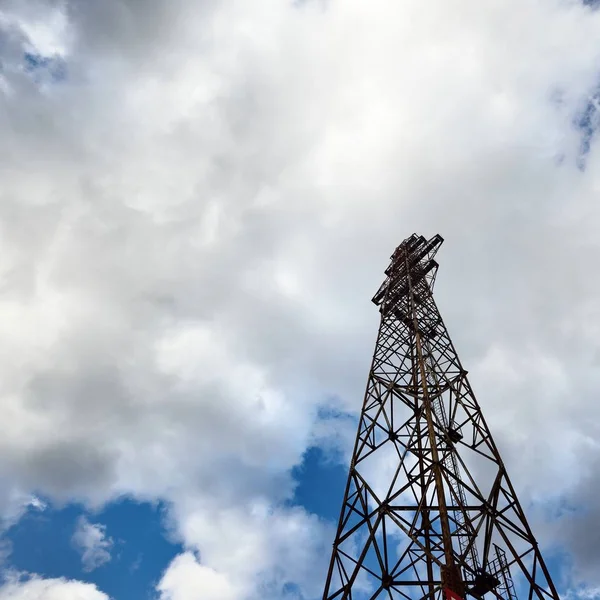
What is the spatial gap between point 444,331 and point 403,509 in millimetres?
9976

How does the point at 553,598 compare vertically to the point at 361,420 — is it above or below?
below

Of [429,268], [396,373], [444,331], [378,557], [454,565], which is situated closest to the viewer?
[454,565]

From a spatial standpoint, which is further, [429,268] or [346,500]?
[429,268]

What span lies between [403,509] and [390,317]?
12056 mm

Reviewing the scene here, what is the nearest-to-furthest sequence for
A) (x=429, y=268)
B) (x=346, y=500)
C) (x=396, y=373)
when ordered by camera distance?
(x=346, y=500), (x=396, y=373), (x=429, y=268)

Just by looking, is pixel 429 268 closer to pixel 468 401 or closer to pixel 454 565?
pixel 468 401

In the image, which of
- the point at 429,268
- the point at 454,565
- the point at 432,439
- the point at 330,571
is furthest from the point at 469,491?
the point at 429,268

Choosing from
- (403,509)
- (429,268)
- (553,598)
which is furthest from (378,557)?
(429,268)

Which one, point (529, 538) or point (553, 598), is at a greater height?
point (529, 538)

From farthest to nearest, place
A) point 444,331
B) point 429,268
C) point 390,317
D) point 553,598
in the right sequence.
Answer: point 429,268 → point 390,317 → point 444,331 → point 553,598

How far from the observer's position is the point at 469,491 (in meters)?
14.9

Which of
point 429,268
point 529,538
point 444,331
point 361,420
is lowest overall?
point 529,538

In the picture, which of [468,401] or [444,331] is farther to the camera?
[444,331]

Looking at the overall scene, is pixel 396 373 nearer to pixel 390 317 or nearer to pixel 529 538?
pixel 390 317
